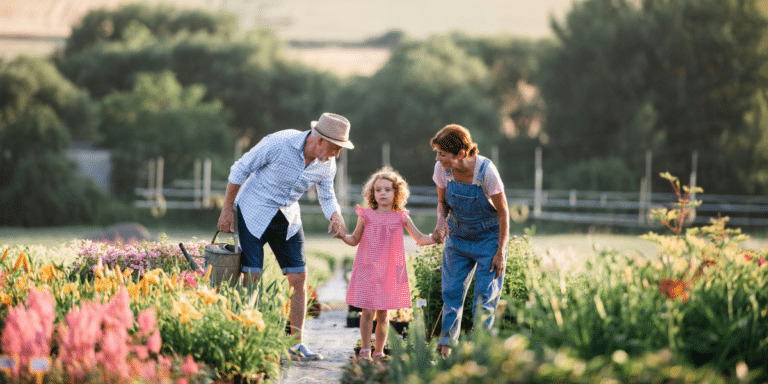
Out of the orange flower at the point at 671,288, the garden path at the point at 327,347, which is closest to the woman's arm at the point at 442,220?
the garden path at the point at 327,347

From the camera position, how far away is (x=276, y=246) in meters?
4.38

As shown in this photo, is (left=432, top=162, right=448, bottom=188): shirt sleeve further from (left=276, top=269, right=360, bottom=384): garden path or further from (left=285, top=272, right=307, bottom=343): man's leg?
(left=276, top=269, right=360, bottom=384): garden path

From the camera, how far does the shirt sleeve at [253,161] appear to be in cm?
421

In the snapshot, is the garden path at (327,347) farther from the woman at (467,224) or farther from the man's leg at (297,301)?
the woman at (467,224)

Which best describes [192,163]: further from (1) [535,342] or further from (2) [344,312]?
(1) [535,342]

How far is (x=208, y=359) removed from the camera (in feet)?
10.3

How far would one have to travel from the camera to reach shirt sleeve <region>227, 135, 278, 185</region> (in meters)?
4.21

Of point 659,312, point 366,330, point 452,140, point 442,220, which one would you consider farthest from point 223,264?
point 659,312

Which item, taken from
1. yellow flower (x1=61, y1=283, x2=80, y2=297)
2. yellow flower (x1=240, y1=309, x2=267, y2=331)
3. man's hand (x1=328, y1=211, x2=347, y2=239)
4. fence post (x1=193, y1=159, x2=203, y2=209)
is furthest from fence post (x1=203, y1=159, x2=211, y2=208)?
yellow flower (x1=240, y1=309, x2=267, y2=331)

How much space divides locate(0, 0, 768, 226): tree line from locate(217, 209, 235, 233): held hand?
2743 cm

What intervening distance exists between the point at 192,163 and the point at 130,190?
316 cm

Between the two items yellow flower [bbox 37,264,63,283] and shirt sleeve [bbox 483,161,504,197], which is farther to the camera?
shirt sleeve [bbox 483,161,504,197]

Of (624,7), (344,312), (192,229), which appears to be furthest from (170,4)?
(344,312)

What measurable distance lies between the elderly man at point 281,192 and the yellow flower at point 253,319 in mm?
1098
